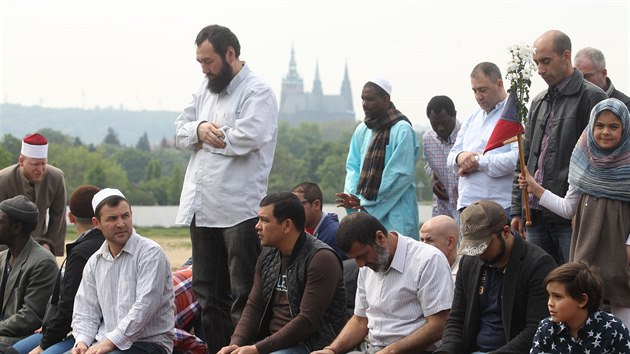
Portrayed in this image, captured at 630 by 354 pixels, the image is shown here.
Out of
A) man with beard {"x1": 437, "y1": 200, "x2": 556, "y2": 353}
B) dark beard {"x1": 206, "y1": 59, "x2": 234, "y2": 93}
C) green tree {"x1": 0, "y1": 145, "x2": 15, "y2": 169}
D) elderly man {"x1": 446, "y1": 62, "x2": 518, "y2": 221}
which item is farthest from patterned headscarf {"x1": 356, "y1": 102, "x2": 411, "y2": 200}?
green tree {"x1": 0, "y1": 145, "x2": 15, "y2": 169}

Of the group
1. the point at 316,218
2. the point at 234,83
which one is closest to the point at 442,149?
the point at 316,218

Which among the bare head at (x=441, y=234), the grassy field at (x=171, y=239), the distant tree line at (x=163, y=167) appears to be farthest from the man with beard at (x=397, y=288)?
the distant tree line at (x=163, y=167)

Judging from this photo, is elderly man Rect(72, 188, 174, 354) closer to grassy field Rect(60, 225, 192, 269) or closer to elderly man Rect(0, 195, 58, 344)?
elderly man Rect(0, 195, 58, 344)

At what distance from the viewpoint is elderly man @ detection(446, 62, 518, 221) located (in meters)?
7.38

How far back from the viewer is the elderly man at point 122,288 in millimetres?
6852

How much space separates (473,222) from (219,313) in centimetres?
245

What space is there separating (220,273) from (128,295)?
29.9 inches

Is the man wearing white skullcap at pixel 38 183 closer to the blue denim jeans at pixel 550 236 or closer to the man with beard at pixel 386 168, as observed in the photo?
the man with beard at pixel 386 168

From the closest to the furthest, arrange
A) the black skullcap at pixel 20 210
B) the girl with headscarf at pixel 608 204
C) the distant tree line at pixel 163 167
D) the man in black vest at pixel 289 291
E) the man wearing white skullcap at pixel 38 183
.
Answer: the girl with headscarf at pixel 608 204 < the man in black vest at pixel 289 291 < the black skullcap at pixel 20 210 < the man wearing white skullcap at pixel 38 183 < the distant tree line at pixel 163 167

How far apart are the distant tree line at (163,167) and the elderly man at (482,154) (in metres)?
22.3

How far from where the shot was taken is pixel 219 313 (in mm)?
7430

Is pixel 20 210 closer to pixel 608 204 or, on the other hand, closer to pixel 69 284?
pixel 69 284

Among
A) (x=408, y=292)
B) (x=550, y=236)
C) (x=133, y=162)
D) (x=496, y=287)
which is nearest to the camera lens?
(x=496, y=287)

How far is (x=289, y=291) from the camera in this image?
6504 mm
